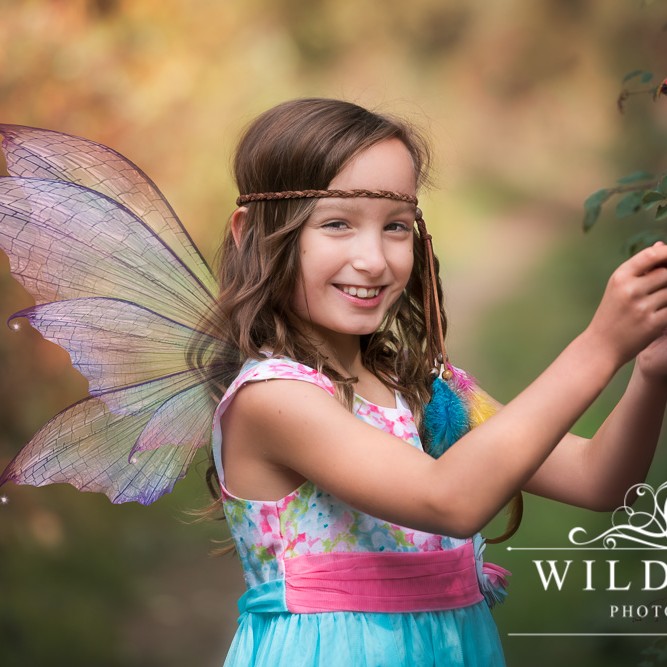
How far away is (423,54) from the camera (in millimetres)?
2670

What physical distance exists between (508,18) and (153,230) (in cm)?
164

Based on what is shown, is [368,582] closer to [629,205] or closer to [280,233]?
[280,233]

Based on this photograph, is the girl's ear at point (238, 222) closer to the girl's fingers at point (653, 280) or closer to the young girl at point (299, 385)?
the young girl at point (299, 385)

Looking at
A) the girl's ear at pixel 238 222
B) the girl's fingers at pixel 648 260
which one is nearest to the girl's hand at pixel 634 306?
the girl's fingers at pixel 648 260

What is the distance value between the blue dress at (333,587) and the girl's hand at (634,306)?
32 cm

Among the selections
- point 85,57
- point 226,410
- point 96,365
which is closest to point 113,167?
point 96,365

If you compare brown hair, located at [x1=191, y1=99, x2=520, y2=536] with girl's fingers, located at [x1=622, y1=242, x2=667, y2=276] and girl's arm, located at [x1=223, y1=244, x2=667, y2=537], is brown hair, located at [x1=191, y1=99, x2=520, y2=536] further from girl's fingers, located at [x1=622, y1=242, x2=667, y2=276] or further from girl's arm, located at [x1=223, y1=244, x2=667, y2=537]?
girl's fingers, located at [x1=622, y1=242, x2=667, y2=276]

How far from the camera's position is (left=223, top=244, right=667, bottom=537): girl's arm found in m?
0.94

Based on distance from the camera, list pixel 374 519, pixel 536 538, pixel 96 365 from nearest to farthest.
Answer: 1. pixel 374 519
2. pixel 96 365
3. pixel 536 538

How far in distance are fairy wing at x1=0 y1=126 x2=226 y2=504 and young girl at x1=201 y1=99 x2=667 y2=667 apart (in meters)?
0.07

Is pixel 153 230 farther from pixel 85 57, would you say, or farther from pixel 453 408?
pixel 85 57

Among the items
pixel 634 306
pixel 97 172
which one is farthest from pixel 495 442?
pixel 97 172

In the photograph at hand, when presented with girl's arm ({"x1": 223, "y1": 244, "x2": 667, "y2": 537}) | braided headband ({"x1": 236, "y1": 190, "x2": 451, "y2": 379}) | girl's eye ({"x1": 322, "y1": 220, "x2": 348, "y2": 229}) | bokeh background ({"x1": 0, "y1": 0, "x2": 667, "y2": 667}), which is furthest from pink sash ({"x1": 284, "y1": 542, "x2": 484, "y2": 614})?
bokeh background ({"x1": 0, "y1": 0, "x2": 667, "y2": 667})

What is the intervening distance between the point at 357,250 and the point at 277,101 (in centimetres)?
158
